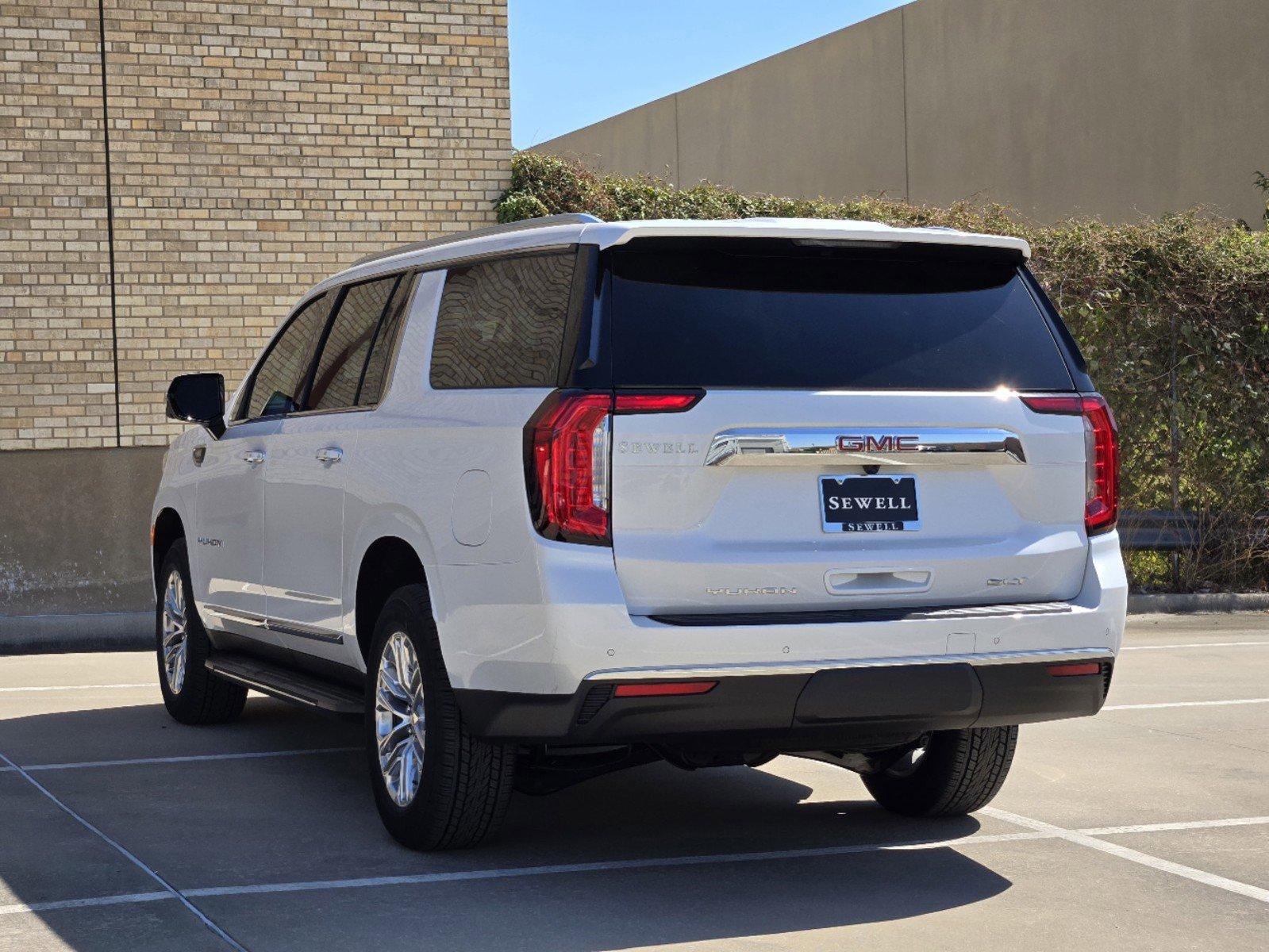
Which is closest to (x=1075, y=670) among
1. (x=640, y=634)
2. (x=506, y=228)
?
(x=640, y=634)

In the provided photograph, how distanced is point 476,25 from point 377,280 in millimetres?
8371

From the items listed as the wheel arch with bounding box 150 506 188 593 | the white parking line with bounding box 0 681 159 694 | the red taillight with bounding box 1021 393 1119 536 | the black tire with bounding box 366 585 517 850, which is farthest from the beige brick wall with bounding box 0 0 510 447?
the red taillight with bounding box 1021 393 1119 536

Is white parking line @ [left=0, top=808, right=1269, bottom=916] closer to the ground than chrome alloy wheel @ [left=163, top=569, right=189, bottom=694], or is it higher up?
closer to the ground

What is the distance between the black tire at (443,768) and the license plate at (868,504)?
4.04ft

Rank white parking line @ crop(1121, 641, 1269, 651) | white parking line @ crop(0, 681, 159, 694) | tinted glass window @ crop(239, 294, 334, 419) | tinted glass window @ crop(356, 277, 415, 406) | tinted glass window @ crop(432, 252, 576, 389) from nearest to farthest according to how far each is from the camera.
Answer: tinted glass window @ crop(432, 252, 576, 389) → tinted glass window @ crop(356, 277, 415, 406) → tinted glass window @ crop(239, 294, 334, 419) → white parking line @ crop(0, 681, 159, 694) → white parking line @ crop(1121, 641, 1269, 651)

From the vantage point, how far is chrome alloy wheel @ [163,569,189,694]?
8.66m

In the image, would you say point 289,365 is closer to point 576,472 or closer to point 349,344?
point 349,344

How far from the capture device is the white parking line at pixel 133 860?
16.1 ft

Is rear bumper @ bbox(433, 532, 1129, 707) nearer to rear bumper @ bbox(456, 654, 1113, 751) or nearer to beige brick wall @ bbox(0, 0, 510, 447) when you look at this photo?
rear bumper @ bbox(456, 654, 1113, 751)

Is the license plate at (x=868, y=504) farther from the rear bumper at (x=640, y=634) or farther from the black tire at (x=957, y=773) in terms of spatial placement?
the black tire at (x=957, y=773)

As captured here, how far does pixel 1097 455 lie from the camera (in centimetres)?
576

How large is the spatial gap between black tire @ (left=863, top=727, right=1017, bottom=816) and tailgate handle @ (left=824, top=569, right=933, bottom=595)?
1118 millimetres

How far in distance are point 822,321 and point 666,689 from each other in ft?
4.15

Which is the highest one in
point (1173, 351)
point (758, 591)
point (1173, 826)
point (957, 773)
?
point (1173, 351)
